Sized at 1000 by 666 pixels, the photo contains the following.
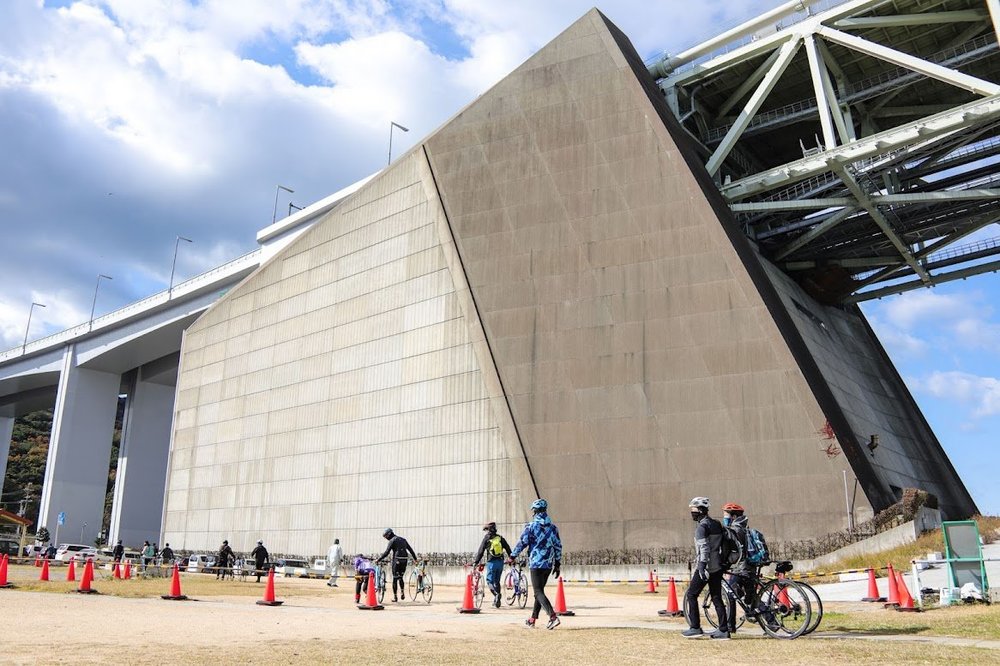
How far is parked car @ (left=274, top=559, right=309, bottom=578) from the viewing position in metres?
32.9

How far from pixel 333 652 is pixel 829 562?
766 inches

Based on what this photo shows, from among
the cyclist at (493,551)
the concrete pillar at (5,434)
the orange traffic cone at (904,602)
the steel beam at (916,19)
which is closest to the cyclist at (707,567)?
the orange traffic cone at (904,602)

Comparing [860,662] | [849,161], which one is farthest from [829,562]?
[860,662]

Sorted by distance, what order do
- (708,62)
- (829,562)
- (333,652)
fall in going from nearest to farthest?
(333,652) → (829,562) → (708,62)

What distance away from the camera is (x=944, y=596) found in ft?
45.7

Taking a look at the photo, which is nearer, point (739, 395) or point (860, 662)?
point (860, 662)

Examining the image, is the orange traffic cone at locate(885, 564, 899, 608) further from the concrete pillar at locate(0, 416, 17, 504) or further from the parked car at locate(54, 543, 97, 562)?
the concrete pillar at locate(0, 416, 17, 504)

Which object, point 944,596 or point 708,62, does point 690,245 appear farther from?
point 944,596

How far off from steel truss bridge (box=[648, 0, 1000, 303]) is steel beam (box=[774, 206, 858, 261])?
0.30 feet

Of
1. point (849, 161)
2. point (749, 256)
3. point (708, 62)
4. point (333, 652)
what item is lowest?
point (333, 652)

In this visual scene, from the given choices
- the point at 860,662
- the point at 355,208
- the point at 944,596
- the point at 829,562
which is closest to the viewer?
the point at 860,662

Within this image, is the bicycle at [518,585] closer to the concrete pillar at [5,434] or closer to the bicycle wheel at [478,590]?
the bicycle wheel at [478,590]

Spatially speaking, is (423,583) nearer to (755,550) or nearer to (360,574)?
(360,574)

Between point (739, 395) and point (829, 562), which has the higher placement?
point (739, 395)
